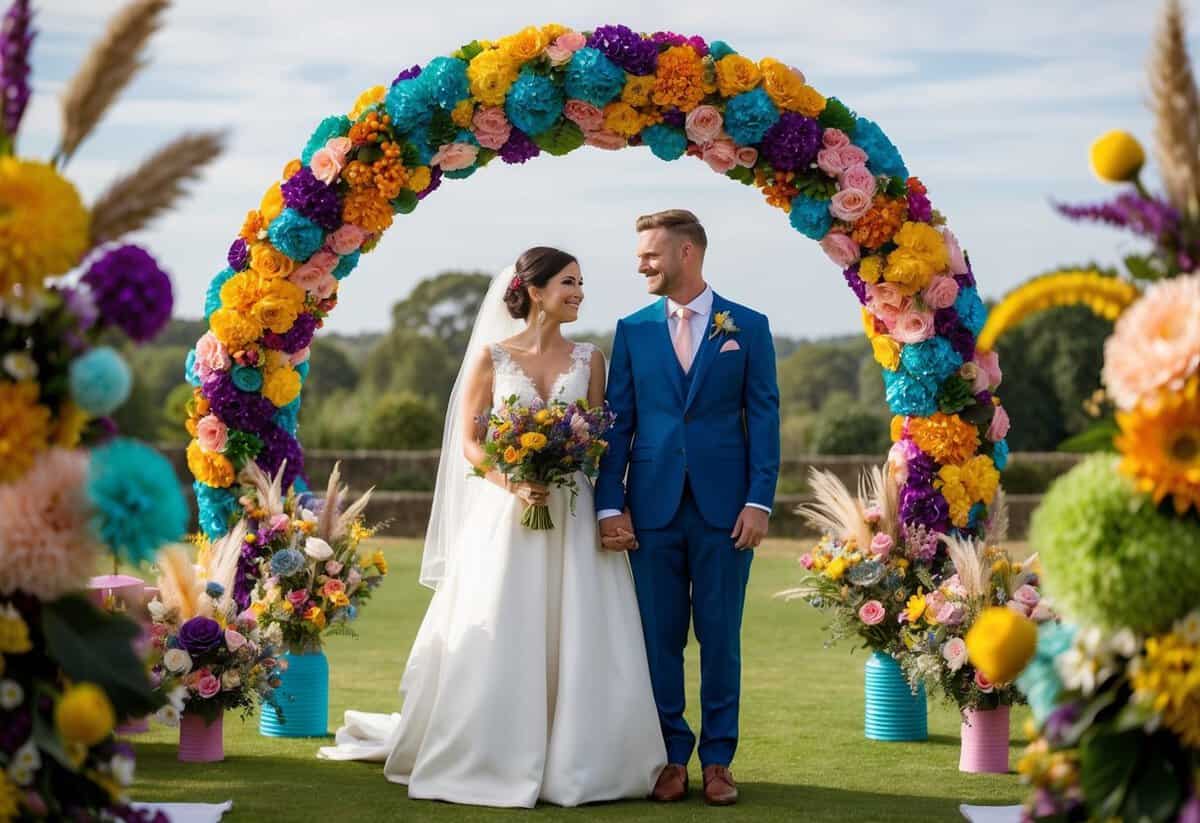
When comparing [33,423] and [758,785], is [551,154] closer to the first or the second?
[758,785]

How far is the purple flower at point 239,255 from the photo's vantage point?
769cm

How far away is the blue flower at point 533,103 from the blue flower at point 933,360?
206 cm

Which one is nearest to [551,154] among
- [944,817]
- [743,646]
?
[944,817]

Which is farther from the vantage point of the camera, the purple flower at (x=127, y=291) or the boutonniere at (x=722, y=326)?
the boutonniere at (x=722, y=326)

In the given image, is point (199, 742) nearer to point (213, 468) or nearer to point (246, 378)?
point (213, 468)

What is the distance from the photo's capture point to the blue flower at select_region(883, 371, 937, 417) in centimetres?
760

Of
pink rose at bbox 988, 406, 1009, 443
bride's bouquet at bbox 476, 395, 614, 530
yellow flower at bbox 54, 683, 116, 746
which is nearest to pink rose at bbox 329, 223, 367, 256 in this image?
bride's bouquet at bbox 476, 395, 614, 530

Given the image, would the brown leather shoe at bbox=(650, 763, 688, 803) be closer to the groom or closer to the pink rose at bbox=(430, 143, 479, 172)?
the groom

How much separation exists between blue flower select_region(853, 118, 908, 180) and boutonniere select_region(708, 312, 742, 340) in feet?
4.92

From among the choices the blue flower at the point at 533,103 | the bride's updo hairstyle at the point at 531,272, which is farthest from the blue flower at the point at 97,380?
the blue flower at the point at 533,103

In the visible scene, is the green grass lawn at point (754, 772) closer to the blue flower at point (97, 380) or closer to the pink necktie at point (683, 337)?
the pink necktie at point (683, 337)

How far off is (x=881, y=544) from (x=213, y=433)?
10.8 ft

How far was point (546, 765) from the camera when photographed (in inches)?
250

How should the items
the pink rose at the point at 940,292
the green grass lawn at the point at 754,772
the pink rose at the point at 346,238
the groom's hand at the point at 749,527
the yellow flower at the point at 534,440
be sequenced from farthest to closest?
the pink rose at the point at 346,238 < the pink rose at the point at 940,292 < the groom's hand at the point at 749,527 < the yellow flower at the point at 534,440 < the green grass lawn at the point at 754,772
